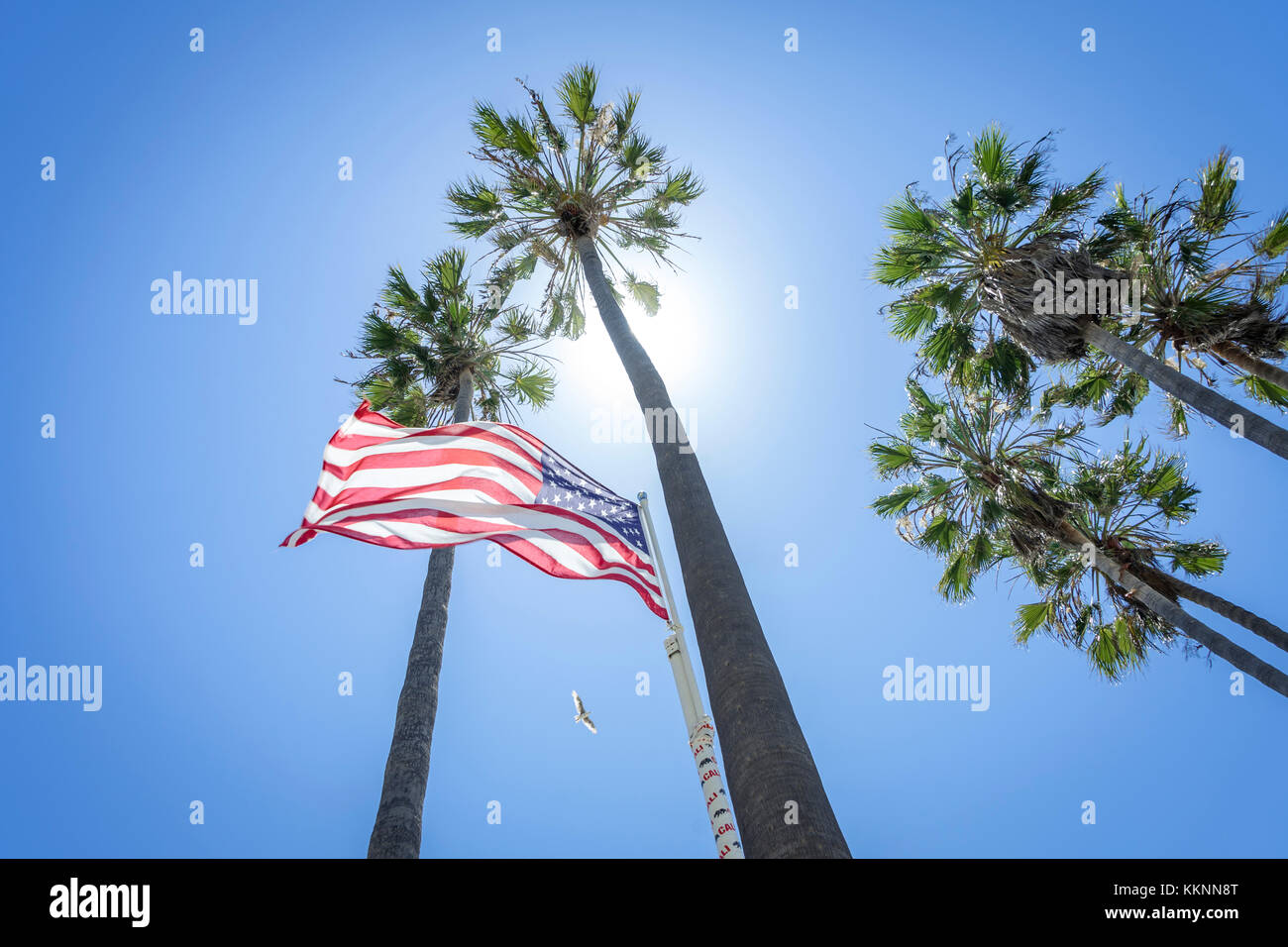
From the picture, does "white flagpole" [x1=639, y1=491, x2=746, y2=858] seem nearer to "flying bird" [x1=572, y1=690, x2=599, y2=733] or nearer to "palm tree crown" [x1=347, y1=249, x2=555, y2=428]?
"flying bird" [x1=572, y1=690, x2=599, y2=733]

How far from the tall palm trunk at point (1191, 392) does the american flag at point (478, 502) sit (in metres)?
9.28

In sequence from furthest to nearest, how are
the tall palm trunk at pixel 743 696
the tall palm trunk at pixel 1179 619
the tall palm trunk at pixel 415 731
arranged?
the tall palm trunk at pixel 1179 619, the tall palm trunk at pixel 415 731, the tall palm trunk at pixel 743 696

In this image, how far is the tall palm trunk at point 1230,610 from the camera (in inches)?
444

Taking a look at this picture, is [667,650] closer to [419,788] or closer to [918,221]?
[419,788]

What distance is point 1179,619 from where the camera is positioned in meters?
12.0

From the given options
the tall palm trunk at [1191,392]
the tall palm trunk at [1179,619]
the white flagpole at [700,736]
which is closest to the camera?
the white flagpole at [700,736]

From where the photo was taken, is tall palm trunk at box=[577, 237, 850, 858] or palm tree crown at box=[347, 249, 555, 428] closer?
tall palm trunk at box=[577, 237, 850, 858]

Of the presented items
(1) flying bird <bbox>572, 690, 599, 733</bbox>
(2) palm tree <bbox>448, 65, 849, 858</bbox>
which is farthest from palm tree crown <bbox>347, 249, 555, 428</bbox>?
(1) flying bird <bbox>572, 690, 599, 733</bbox>

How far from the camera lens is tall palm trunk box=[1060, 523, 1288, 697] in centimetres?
1092

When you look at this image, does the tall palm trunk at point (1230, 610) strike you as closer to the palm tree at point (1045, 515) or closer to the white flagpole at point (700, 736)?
the palm tree at point (1045, 515)

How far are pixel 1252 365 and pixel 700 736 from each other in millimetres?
12705

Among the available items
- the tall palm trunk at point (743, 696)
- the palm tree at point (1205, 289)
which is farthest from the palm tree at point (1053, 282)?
the tall palm trunk at point (743, 696)

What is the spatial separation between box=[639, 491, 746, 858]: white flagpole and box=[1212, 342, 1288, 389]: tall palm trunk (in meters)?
11.8
